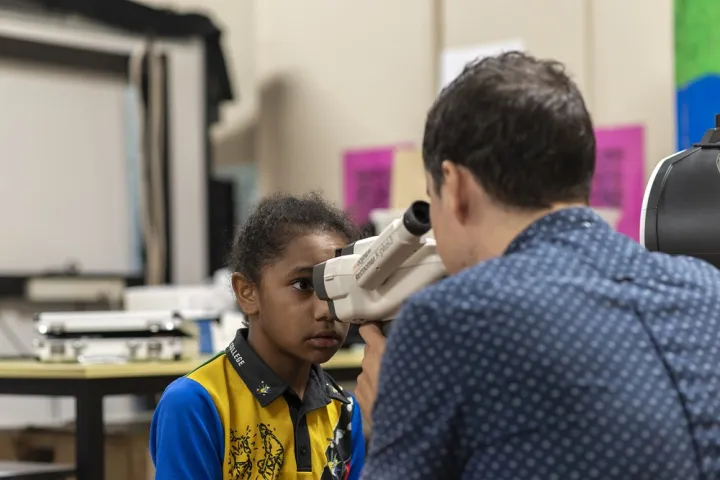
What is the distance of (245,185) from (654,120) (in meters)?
2.11

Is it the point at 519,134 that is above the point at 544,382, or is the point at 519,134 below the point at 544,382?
above

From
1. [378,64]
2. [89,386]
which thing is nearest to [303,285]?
[89,386]

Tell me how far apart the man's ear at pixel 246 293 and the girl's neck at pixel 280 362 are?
0.14 feet

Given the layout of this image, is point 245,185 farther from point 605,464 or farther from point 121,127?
point 605,464

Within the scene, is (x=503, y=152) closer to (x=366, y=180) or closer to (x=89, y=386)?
(x=89, y=386)

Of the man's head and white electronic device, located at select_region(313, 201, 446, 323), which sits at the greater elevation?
the man's head

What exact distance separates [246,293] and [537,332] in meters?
0.85

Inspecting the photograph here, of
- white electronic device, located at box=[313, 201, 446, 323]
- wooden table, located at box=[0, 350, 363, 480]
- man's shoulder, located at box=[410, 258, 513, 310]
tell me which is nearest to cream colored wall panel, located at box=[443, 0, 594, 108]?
wooden table, located at box=[0, 350, 363, 480]

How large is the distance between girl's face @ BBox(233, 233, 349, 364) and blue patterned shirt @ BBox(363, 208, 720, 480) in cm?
62

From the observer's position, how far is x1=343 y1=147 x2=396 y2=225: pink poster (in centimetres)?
412

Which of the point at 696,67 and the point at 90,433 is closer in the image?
the point at 90,433

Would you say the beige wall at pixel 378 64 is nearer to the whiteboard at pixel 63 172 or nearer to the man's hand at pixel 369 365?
the whiteboard at pixel 63 172

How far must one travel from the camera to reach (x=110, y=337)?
2.59 m

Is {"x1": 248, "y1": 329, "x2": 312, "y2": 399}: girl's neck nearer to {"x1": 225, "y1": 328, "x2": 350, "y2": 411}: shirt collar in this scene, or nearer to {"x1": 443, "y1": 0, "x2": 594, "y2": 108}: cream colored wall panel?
{"x1": 225, "y1": 328, "x2": 350, "y2": 411}: shirt collar
